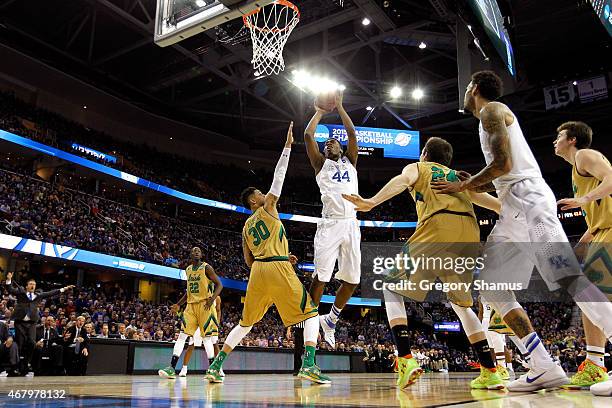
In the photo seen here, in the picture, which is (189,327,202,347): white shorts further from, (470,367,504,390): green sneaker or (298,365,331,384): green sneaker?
(470,367,504,390): green sneaker

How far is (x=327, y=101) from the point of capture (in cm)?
576

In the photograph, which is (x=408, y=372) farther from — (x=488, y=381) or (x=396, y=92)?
(x=396, y=92)

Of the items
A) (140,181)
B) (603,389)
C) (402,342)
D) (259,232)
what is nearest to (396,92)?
(140,181)

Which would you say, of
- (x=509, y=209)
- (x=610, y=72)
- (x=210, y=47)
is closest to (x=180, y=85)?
(x=210, y=47)

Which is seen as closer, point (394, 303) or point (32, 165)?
point (394, 303)

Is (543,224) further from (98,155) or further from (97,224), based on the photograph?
(98,155)

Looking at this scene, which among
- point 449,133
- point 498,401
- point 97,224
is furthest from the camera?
point 449,133

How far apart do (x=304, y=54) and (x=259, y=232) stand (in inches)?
669

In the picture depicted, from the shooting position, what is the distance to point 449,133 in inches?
1175

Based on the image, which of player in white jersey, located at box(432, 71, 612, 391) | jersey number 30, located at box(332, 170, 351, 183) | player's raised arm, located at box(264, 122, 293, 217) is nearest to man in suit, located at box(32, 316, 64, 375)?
player's raised arm, located at box(264, 122, 293, 217)

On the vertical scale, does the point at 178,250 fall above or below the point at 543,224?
above

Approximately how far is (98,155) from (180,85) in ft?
17.9

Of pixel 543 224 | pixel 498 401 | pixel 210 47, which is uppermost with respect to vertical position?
pixel 210 47

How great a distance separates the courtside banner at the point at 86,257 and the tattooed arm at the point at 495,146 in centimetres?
1767
